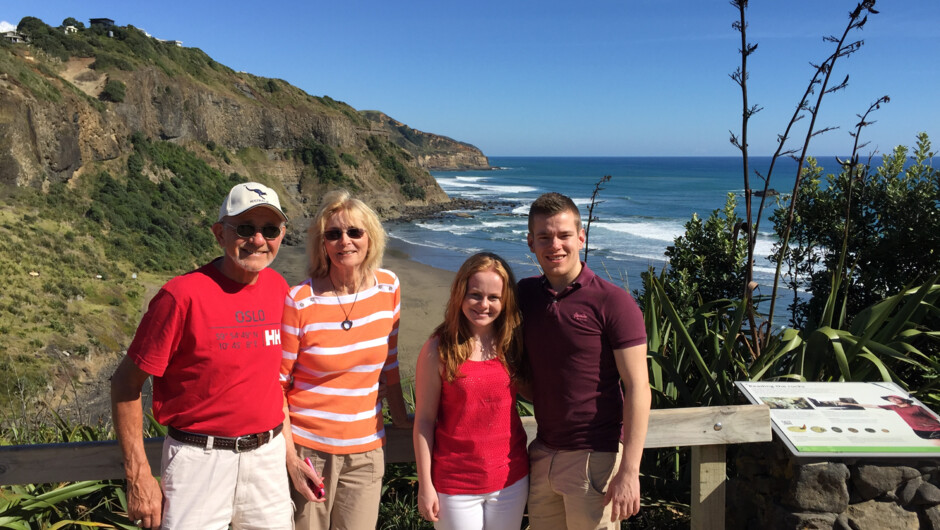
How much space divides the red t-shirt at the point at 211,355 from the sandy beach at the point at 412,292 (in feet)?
44.4

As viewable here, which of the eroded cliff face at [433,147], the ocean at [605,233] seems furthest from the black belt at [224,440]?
the eroded cliff face at [433,147]

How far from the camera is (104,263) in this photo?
32.4m

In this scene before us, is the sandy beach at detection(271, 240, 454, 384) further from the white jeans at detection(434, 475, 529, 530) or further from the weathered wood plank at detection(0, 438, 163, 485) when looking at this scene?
the white jeans at detection(434, 475, 529, 530)

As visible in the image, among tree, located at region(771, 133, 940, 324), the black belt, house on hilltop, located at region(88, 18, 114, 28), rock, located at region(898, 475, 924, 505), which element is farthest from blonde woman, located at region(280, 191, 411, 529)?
house on hilltop, located at region(88, 18, 114, 28)

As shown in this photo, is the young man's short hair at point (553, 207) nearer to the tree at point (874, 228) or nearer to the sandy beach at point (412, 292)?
the tree at point (874, 228)

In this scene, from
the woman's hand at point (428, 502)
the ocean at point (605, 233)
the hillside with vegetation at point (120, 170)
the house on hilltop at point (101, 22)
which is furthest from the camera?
the house on hilltop at point (101, 22)

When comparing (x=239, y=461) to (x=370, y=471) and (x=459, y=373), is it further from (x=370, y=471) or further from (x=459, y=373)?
(x=459, y=373)

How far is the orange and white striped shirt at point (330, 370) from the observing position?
7.48ft

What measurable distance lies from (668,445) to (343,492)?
4.05ft

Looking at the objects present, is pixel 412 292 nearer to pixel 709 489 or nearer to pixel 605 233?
pixel 605 233

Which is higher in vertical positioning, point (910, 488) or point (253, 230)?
point (253, 230)

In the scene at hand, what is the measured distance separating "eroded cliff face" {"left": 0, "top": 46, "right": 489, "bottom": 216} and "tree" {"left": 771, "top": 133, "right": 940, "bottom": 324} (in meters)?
38.4

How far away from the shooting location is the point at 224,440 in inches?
86.9

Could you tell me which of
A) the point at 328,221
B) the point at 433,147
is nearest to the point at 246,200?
the point at 328,221
